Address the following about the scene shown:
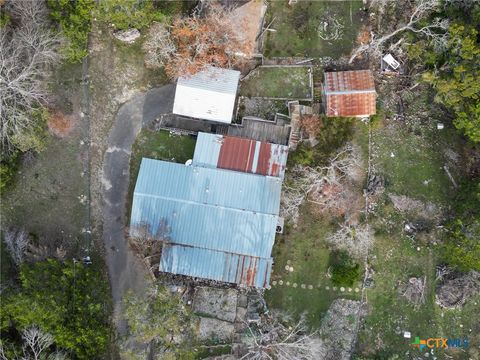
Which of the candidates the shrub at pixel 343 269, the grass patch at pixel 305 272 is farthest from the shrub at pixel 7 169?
the shrub at pixel 343 269

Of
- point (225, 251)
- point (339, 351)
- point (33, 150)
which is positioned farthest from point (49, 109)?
point (339, 351)

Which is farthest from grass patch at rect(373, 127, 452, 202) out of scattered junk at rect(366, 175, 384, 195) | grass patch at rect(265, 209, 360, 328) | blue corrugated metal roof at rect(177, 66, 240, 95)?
blue corrugated metal roof at rect(177, 66, 240, 95)

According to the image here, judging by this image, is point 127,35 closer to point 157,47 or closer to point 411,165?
point 157,47

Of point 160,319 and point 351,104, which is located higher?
point 351,104

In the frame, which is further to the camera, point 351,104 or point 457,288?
point 351,104

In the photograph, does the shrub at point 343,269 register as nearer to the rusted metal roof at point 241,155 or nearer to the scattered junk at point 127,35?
the rusted metal roof at point 241,155

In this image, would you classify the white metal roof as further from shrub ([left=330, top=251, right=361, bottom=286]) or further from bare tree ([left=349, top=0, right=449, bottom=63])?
shrub ([left=330, top=251, right=361, bottom=286])

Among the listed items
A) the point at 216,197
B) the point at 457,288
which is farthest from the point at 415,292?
the point at 216,197
